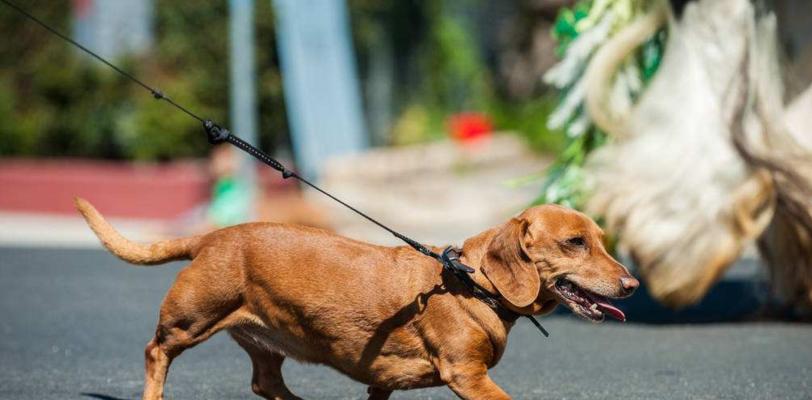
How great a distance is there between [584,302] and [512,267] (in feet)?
1.10

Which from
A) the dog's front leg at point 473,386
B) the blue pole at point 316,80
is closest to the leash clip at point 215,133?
the dog's front leg at point 473,386

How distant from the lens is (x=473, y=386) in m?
4.88

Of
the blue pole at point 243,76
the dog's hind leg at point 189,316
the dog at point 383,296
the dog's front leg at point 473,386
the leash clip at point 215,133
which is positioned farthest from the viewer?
the blue pole at point 243,76

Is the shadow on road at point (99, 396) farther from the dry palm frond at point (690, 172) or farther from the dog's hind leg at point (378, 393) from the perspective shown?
the dry palm frond at point (690, 172)

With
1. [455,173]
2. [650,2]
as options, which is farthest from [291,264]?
[455,173]

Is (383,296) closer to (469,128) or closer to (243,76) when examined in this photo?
(243,76)

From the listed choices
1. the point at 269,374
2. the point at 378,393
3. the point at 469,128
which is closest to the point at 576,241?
the point at 378,393

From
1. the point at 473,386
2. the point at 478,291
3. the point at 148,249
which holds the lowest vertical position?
the point at 473,386

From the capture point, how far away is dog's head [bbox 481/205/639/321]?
496 cm

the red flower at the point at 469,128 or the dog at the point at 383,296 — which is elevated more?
the dog at the point at 383,296

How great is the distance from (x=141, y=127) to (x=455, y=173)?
5083 mm

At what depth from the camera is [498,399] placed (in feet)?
16.0

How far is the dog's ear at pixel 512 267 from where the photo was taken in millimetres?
4914

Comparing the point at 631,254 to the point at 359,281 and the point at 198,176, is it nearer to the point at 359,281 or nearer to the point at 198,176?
the point at 359,281
